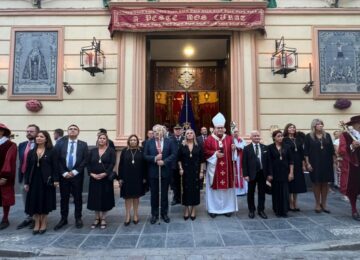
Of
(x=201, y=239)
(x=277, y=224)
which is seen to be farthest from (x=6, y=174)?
(x=277, y=224)

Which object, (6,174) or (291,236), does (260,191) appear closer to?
(291,236)

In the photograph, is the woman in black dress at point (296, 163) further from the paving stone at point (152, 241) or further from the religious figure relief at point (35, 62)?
the religious figure relief at point (35, 62)

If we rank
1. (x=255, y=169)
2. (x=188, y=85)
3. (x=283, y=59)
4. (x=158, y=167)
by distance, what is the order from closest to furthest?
(x=158, y=167) < (x=255, y=169) < (x=283, y=59) < (x=188, y=85)

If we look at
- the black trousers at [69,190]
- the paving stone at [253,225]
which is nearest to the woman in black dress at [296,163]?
the paving stone at [253,225]

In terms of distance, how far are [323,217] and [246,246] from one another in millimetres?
2411

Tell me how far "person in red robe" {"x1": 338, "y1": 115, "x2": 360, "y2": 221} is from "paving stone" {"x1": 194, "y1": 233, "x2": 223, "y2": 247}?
9.63 feet

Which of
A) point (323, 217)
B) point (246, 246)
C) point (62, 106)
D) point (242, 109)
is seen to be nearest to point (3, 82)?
point (62, 106)

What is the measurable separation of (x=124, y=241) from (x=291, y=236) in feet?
9.31

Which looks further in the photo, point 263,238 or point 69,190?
point 69,190

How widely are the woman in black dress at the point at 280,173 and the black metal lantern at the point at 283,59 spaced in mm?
3481

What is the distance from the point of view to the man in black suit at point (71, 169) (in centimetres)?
643

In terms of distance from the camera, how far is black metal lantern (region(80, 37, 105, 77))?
985 centimetres

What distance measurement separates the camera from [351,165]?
6.77m

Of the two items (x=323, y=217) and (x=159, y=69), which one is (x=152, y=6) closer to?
(x=159, y=69)
